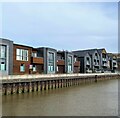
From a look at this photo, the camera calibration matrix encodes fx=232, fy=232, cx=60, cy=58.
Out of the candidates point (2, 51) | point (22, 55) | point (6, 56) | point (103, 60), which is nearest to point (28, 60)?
point (22, 55)

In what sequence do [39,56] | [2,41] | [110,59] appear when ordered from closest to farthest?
[2,41] < [39,56] < [110,59]

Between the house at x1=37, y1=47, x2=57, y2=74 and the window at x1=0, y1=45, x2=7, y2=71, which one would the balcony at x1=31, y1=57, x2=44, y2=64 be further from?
the window at x1=0, y1=45, x2=7, y2=71

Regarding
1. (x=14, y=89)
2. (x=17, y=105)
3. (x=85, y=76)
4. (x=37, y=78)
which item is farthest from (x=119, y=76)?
(x=17, y=105)

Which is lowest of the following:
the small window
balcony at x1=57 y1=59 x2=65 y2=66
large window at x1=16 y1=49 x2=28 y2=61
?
the small window

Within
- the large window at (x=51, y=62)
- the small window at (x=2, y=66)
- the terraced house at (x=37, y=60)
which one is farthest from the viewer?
the large window at (x=51, y=62)

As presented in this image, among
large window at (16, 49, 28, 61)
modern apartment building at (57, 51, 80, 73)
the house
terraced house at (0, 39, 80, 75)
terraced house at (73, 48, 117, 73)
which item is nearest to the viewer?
terraced house at (0, 39, 80, 75)

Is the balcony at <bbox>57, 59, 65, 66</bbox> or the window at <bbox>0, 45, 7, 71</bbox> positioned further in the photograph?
the balcony at <bbox>57, 59, 65, 66</bbox>

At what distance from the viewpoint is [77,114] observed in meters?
19.3

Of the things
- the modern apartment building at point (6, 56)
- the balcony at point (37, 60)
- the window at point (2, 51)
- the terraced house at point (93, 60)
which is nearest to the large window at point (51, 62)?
the balcony at point (37, 60)

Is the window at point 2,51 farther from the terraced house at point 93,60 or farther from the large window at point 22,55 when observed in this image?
the terraced house at point 93,60

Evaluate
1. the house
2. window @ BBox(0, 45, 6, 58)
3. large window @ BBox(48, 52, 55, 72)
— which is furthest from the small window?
large window @ BBox(48, 52, 55, 72)

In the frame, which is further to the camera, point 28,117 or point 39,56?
point 39,56

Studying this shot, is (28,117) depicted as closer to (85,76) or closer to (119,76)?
(85,76)

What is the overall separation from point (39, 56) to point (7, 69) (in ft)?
41.0
